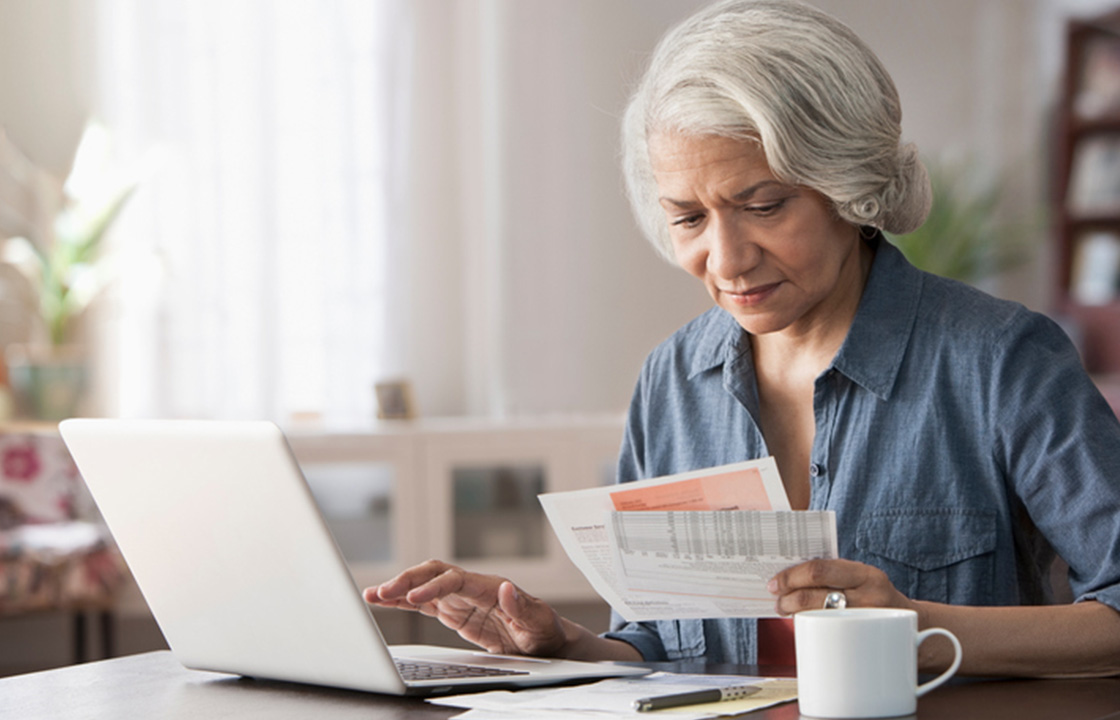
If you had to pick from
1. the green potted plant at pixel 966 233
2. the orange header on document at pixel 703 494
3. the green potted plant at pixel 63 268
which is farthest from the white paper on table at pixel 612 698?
the green potted plant at pixel 966 233

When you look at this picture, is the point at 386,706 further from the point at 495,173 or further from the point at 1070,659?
the point at 495,173

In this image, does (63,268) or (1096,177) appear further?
(1096,177)

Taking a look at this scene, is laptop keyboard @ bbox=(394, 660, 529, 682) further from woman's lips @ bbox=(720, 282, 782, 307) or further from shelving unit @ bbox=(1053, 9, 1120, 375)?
shelving unit @ bbox=(1053, 9, 1120, 375)

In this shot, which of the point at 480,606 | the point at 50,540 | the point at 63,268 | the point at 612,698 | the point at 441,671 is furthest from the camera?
the point at 63,268

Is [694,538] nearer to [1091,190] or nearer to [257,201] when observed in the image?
[257,201]

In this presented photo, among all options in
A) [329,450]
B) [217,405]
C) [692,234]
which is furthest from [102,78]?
[692,234]

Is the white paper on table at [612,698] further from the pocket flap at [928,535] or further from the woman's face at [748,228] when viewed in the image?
the woman's face at [748,228]

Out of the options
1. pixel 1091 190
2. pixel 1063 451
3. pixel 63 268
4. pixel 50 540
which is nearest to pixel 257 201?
pixel 63 268

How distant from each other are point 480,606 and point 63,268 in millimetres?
3208

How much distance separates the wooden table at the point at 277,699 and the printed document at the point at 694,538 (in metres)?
0.11

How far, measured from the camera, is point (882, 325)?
4.41ft

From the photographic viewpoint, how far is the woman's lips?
1334 mm

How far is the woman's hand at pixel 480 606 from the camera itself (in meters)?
1.20

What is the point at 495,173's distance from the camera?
444 cm
